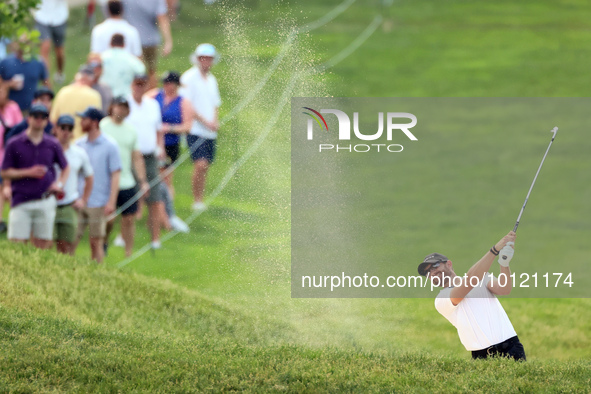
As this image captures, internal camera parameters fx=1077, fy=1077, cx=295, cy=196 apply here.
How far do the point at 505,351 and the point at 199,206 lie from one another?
6313 millimetres

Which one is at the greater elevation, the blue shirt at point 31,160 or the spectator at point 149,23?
the spectator at point 149,23

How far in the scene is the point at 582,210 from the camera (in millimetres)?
14398

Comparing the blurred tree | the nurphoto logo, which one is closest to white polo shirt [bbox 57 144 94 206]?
the blurred tree

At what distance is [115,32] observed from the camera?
45.7ft

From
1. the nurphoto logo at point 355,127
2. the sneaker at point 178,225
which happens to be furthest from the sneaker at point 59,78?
the nurphoto logo at point 355,127

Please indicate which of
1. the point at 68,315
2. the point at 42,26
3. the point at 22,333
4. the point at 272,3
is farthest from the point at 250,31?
the point at 22,333

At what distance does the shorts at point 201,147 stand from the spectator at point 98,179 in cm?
123

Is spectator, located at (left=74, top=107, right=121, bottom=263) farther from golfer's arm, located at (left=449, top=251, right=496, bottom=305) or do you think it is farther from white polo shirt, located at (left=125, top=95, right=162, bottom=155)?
golfer's arm, located at (left=449, top=251, right=496, bottom=305)

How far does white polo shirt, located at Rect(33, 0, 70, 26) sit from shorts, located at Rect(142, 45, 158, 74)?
2.52 m

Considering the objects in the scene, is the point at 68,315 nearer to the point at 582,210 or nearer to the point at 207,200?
the point at 207,200

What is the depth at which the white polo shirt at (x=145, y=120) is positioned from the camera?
12945 mm

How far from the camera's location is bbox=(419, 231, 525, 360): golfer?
28.7ft

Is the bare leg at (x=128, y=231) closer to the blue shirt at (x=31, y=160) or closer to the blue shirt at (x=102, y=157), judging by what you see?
the blue shirt at (x=102, y=157)

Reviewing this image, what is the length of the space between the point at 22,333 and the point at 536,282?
15.5 ft
